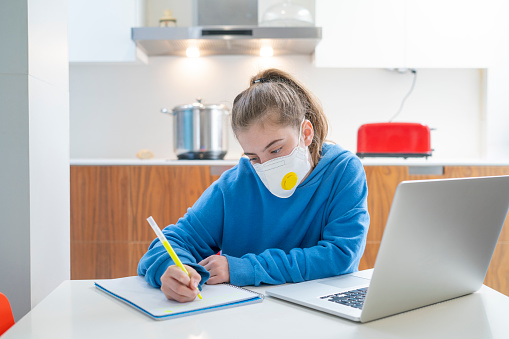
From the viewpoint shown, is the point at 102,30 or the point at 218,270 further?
the point at 102,30

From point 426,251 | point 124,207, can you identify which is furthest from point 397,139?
point 426,251

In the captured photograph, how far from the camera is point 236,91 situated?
3.28 meters

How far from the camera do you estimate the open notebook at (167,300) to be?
804 millimetres

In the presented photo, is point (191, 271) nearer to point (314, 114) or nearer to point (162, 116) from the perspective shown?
point (314, 114)

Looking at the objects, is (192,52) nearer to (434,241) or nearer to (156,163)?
(156,163)

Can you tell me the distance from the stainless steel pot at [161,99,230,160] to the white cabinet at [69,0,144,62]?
45 cm

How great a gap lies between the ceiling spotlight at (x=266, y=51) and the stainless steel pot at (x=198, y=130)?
524 mm

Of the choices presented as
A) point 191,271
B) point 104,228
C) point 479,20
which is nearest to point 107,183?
point 104,228

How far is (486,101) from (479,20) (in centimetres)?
49

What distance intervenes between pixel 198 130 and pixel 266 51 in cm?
73

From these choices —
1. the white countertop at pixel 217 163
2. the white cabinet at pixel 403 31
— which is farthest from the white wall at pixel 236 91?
the white countertop at pixel 217 163

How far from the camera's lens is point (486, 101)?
3154 millimetres

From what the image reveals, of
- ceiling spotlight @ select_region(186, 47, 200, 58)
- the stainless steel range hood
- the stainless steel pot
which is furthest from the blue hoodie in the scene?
ceiling spotlight @ select_region(186, 47, 200, 58)

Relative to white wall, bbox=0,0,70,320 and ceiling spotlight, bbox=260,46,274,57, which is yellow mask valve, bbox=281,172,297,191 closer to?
white wall, bbox=0,0,70,320
